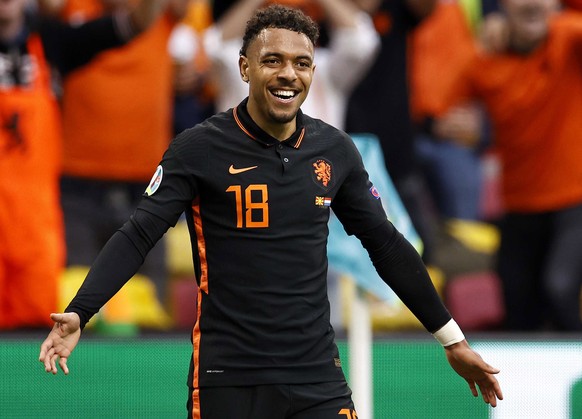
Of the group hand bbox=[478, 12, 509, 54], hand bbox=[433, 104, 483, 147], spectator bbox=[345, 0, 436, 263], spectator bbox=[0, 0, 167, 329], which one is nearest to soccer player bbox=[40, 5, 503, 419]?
spectator bbox=[0, 0, 167, 329]

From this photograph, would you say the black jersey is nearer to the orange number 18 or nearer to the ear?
the orange number 18

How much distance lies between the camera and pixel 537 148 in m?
7.91

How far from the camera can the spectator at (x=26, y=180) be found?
715cm

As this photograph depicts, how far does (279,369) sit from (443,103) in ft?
15.5

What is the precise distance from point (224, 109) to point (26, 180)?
121 cm

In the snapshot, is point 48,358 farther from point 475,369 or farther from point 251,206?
point 475,369

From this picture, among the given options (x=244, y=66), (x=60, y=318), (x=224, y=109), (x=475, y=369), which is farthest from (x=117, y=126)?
(x=60, y=318)

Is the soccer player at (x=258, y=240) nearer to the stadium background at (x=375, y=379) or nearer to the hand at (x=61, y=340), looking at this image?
the hand at (x=61, y=340)

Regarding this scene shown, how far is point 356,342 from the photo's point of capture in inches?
222

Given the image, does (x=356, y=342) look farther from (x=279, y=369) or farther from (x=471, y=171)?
(x=471, y=171)

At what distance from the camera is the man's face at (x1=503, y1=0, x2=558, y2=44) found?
7.73 m

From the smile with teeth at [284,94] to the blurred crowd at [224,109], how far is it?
10.6 feet

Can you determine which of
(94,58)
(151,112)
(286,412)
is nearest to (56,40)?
(94,58)

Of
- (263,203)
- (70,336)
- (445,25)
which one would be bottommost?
(70,336)
